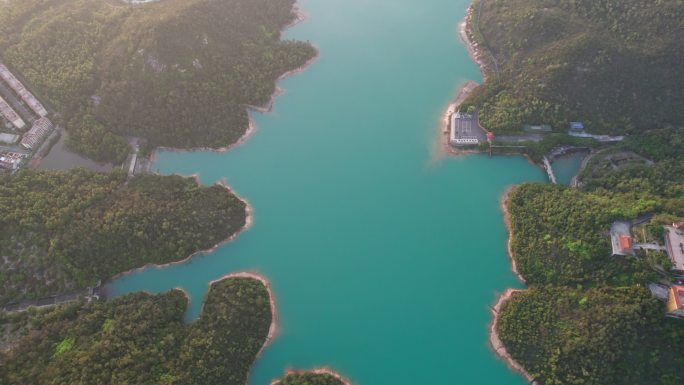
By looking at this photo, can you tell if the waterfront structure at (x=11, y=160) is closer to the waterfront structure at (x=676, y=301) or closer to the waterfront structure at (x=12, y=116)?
the waterfront structure at (x=12, y=116)

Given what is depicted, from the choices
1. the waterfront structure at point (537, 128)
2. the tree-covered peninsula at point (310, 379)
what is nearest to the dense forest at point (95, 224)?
the tree-covered peninsula at point (310, 379)

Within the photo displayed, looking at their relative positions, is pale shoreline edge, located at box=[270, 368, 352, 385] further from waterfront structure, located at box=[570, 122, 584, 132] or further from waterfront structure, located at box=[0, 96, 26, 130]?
waterfront structure, located at box=[0, 96, 26, 130]

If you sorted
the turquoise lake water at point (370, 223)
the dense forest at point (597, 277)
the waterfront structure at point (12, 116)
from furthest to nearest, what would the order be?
the waterfront structure at point (12, 116), the turquoise lake water at point (370, 223), the dense forest at point (597, 277)

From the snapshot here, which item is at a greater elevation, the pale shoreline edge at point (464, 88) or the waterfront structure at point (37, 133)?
the waterfront structure at point (37, 133)

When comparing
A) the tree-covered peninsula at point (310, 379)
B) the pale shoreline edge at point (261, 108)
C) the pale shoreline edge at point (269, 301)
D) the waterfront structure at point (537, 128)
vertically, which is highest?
the pale shoreline edge at point (261, 108)

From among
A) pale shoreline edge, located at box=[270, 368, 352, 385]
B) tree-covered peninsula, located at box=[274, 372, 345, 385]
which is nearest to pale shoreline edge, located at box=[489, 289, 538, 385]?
pale shoreline edge, located at box=[270, 368, 352, 385]

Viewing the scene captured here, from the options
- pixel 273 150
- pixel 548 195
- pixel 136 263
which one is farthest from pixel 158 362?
pixel 548 195
